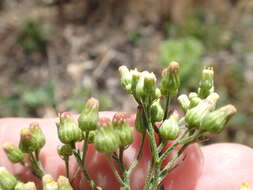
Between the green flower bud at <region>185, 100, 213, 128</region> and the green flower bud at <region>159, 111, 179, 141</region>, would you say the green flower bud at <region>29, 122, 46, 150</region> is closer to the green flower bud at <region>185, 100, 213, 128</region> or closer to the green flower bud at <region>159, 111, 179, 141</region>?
the green flower bud at <region>159, 111, 179, 141</region>

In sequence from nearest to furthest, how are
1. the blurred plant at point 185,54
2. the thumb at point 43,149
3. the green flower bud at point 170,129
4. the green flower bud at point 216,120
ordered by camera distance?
the green flower bud at point 216,120 < the green flower bud at point 170,129 < the thumb at point 43,149 < the blurred plant at point 185,54

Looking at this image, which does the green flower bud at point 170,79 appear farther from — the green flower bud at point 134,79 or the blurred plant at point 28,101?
the blurred plant at point 28,101

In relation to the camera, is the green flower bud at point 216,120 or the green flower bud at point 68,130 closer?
the green flower bud at point 216,120

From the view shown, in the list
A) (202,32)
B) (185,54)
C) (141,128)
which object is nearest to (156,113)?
(141,128)

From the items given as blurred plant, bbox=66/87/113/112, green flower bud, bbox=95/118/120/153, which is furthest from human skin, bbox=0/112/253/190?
blurred plant, bbox=66/87/113/112

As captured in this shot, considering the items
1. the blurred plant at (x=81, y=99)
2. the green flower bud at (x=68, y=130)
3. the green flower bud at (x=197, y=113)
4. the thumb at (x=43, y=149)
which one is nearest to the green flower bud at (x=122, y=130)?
the green flower bud at (x=68, y=130)

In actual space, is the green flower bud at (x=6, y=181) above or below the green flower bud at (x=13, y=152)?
below
